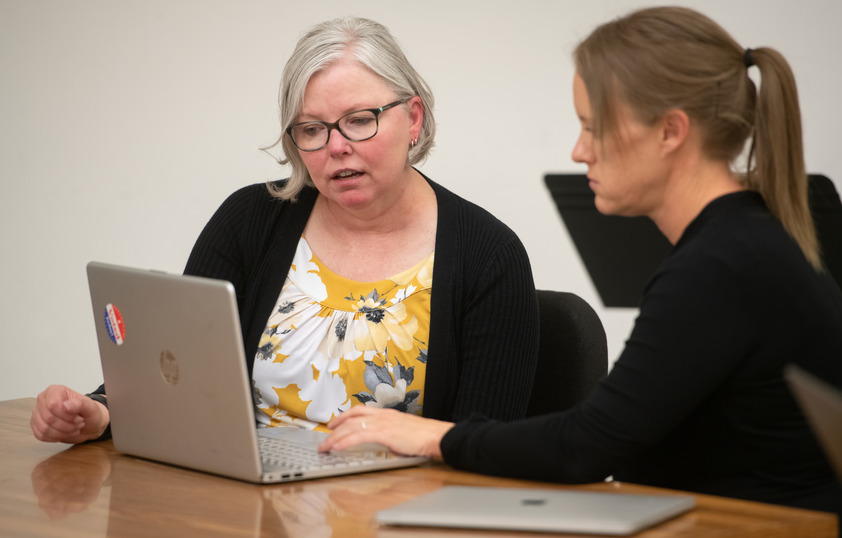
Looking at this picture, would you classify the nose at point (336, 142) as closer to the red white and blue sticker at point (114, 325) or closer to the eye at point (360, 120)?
the eye at point (360, 120)

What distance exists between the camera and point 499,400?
1.55m

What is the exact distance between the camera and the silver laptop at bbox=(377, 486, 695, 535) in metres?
0.91

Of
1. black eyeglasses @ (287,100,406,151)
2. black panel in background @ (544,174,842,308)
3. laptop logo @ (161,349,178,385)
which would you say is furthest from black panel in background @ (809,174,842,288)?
laptop logo @ (161,349,178,385)

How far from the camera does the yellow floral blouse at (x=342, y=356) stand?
158 cm

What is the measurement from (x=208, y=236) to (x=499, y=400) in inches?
24.1

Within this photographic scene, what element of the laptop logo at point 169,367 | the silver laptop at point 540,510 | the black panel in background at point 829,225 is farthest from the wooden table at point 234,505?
the black panel in background at point 829,225

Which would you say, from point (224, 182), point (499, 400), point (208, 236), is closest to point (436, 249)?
Result: point (499, 400)

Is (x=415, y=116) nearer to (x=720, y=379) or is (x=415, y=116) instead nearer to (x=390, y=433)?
(x=390, y=433)

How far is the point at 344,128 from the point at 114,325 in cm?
54

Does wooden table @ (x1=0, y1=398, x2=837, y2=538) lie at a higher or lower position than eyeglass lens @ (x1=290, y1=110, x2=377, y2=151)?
lower

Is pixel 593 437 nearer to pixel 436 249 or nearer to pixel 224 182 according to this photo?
pixel 436 249

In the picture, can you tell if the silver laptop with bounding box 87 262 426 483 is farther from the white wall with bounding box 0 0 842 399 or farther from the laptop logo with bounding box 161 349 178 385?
the white wall with bounding box 0 0 842 399

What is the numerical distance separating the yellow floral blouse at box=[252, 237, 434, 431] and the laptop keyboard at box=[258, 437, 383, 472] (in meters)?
0.26

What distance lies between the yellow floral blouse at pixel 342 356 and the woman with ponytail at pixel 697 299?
1.12 feet
